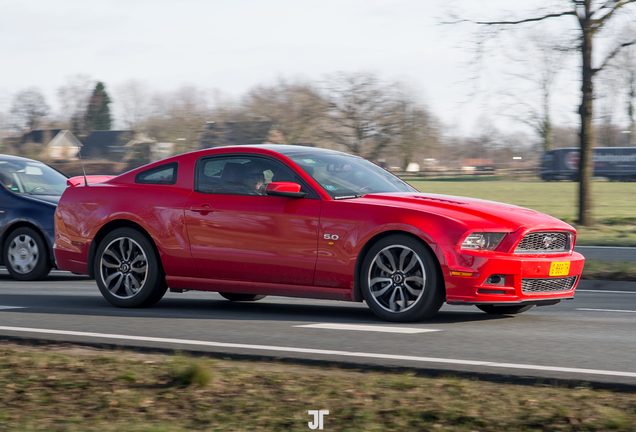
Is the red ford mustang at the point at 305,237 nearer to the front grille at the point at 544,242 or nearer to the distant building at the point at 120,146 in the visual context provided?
the front grille at the point at 544,242

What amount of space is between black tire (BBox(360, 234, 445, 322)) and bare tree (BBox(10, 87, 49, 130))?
222 ft

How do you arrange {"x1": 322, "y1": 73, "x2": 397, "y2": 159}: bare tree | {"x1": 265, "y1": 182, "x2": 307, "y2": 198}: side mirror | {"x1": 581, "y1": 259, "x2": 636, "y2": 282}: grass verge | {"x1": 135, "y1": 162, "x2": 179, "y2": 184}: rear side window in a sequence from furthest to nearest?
1. {"x1": 322, "y1": 73, "x2": 397, "y2": 159}: bare tree
2. {"x1": 581, "y1": 259, "x2": 636, "y2": 282}: grass verge
3. {"x1": 135, "y1": 162, "x2": 179, "y2": 184}: rear side window
4. {"x1": 265, "y1": 182, "x2": 307, "y2": 198}: side mirror

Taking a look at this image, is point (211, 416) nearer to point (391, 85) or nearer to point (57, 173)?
point (57, 173)

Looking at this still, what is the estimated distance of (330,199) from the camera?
706 cm

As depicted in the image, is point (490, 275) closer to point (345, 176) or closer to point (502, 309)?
point (502, 309)

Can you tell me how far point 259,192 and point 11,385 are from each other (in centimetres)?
333

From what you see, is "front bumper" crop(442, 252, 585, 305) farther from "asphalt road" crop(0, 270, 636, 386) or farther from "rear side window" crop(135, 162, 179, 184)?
"rear side window" crop(135, 162, 179, 184)

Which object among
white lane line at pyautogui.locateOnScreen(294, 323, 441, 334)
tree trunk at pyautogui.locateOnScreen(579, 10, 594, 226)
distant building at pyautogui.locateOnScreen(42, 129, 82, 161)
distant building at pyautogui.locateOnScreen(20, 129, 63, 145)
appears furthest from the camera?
distant building at pyautogui.locateOnScreen(20, 129, 63, 145)

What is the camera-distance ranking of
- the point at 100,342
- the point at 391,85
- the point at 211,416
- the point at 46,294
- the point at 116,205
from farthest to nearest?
the point at 391,85 < the point at 46,294 < the point at 116,205 < the point at 100,342 < the point at 211,416

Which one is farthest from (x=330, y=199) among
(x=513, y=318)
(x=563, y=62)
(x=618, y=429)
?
(x=563, y=62)

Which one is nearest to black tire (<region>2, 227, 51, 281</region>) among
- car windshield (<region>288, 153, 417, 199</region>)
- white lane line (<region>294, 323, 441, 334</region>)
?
car windshield (<region>288, 153, 417, 199</region>)

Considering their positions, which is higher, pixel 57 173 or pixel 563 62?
pixel 563 62

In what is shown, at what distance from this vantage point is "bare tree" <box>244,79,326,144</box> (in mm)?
43062

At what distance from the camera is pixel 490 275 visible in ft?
21.3
